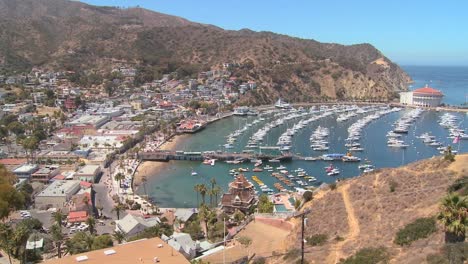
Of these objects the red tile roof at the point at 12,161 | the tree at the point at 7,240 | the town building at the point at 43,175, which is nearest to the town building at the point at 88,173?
the town building at the point at 43,175

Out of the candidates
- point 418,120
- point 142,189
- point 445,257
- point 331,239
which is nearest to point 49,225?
point 142,189

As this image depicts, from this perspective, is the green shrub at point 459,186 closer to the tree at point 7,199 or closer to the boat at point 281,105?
the tree at point 7,199

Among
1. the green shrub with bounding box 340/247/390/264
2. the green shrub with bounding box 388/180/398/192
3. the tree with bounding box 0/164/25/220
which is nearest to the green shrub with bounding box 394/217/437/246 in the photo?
the green shrub with bounding box 340/247/390/264

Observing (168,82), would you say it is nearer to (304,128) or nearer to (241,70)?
(241,70)

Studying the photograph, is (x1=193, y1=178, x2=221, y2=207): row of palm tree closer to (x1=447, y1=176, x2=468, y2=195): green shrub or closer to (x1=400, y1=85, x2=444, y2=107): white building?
(x1=447, y1=176, x2=468, y2=195): green shrub

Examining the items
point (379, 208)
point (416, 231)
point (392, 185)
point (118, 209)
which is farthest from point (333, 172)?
point (416, 231)

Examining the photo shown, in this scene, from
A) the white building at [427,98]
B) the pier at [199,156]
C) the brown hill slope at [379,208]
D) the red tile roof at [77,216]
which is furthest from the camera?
the white building at [427,98]
